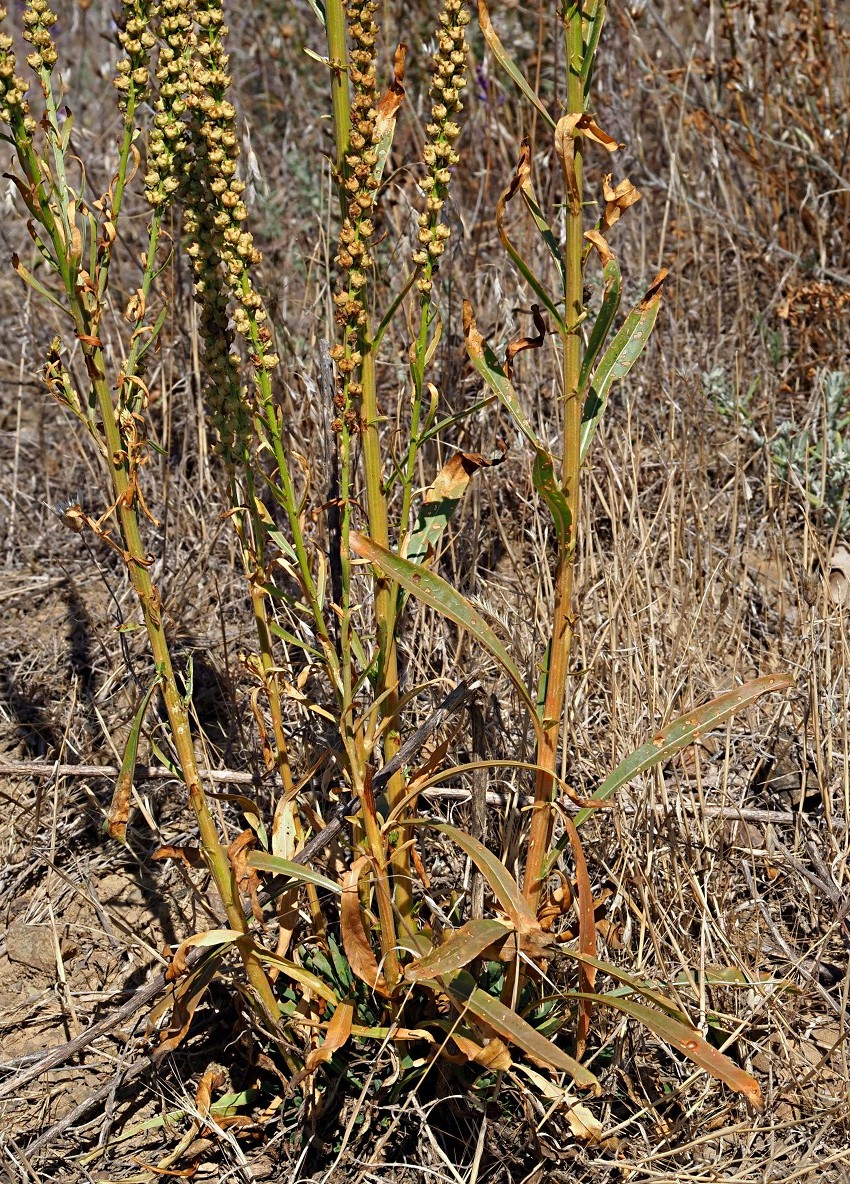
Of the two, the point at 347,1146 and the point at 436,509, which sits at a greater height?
the point at 436,509

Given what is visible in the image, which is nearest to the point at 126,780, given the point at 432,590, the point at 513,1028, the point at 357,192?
the point at 432,590

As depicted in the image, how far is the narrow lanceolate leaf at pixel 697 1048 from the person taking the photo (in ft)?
4.76

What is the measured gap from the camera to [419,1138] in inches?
69.7

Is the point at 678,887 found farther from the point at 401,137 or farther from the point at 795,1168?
the point at 401,137

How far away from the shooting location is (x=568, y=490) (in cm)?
150

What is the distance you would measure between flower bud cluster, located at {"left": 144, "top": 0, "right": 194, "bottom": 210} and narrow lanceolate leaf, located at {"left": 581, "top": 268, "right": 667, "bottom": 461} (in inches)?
24.7

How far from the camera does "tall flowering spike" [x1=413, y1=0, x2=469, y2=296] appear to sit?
55.8 inches

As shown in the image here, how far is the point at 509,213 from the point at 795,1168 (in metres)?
2.79

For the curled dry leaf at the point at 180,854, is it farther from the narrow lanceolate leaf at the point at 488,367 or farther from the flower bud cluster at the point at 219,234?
the narrow lanceolate leaf at the point at 488,367

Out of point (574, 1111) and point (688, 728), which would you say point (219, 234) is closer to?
point (688, 728)

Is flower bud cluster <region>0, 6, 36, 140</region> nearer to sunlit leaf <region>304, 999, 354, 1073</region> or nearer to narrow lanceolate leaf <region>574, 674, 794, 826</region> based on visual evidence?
narrow lanceolate leaf <region>574, 674, 794, 826</region>

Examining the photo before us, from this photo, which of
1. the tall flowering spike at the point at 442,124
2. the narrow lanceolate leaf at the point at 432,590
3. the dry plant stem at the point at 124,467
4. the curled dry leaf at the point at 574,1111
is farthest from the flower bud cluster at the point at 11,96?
the curled dry leaf at the point at 574,1111

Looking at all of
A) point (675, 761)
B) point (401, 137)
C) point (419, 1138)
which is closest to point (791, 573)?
point (675, 761)

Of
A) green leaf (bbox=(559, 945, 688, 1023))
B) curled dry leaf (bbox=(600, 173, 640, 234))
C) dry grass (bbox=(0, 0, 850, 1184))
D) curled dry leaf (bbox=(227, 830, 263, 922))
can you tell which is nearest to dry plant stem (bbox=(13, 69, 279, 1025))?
curled dry leaf (bbox=(227, 830, 263, 922))
